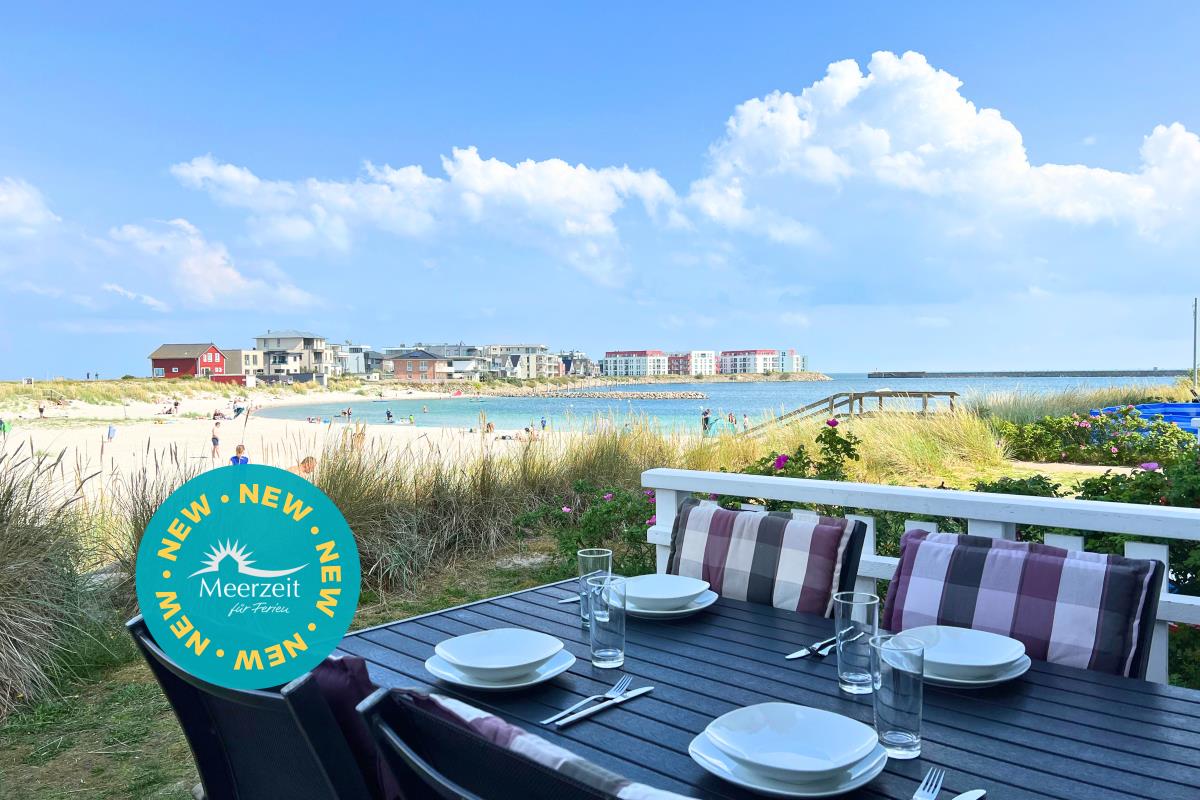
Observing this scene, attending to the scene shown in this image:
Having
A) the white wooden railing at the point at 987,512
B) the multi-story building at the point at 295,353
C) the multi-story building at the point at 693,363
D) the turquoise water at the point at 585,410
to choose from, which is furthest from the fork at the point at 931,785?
the multi-story building at the point at 693,363

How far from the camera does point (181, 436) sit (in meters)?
17.1

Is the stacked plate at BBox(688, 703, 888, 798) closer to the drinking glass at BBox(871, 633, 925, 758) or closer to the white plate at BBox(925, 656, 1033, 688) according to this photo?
the drinking glass at BBox(871, 633, 925, 758)

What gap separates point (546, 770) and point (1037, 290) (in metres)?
57.2

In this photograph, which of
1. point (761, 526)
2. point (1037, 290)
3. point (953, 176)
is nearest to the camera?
point (761, 526)

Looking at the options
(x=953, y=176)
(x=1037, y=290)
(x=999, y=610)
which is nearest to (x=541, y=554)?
(x=999, y=610)

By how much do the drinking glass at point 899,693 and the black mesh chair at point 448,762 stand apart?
2.23 ft

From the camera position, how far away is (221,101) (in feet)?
90.5

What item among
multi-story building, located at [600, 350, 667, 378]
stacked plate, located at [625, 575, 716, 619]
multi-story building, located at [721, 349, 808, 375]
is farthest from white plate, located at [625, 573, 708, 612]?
multi-story building, located at [600, 350, 667, 378]

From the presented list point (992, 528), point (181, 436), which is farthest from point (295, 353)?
point (992, 528)

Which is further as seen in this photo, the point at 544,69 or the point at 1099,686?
the point at 544,69

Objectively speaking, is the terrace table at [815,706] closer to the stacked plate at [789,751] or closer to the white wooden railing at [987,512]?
the stacked plate at [789,751]

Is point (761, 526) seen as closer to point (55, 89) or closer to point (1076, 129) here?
point (1076, 129)

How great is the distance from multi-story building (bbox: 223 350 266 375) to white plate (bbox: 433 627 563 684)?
220 ft

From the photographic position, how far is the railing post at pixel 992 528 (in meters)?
2.24
